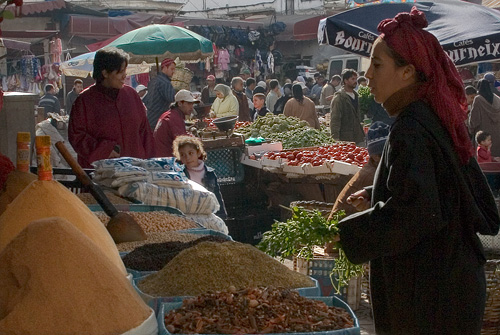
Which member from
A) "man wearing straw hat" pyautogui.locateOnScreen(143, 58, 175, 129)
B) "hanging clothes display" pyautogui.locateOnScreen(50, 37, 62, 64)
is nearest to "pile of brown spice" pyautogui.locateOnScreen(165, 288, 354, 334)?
"man wearing straw hat" pyautogui.locateOnScreen(143, 58, 175, 129)

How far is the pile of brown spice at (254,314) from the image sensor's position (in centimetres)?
231

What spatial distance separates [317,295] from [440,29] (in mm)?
5658

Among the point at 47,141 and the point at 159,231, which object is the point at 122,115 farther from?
the point at 47,141

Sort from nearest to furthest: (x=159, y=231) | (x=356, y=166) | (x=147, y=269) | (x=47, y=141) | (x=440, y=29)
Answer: (x=47, y=141) → (x=147, y=269) → (x=159, y=231) → (x=356, y=166) → (x=440, y=29)

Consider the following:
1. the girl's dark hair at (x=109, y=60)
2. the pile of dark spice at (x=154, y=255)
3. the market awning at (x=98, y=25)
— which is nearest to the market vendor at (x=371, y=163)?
the girl's dark hair at (x=109, y=60)

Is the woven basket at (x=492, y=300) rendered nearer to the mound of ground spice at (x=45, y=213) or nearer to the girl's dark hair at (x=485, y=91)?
the mound of ground spice at (x=45, y=213)

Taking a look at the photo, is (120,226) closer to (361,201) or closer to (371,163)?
(361,201)

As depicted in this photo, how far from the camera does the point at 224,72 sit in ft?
90.5

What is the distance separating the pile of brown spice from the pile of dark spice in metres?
0.62

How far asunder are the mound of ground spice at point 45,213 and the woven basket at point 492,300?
333cm

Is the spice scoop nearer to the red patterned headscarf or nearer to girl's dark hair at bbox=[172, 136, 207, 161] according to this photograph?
the red patterned headscarf

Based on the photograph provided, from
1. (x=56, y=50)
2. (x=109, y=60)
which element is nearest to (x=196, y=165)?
(x=109, y=60)

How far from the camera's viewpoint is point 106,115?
18.0 feet

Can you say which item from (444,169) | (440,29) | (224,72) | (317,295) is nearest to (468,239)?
(444,169)
